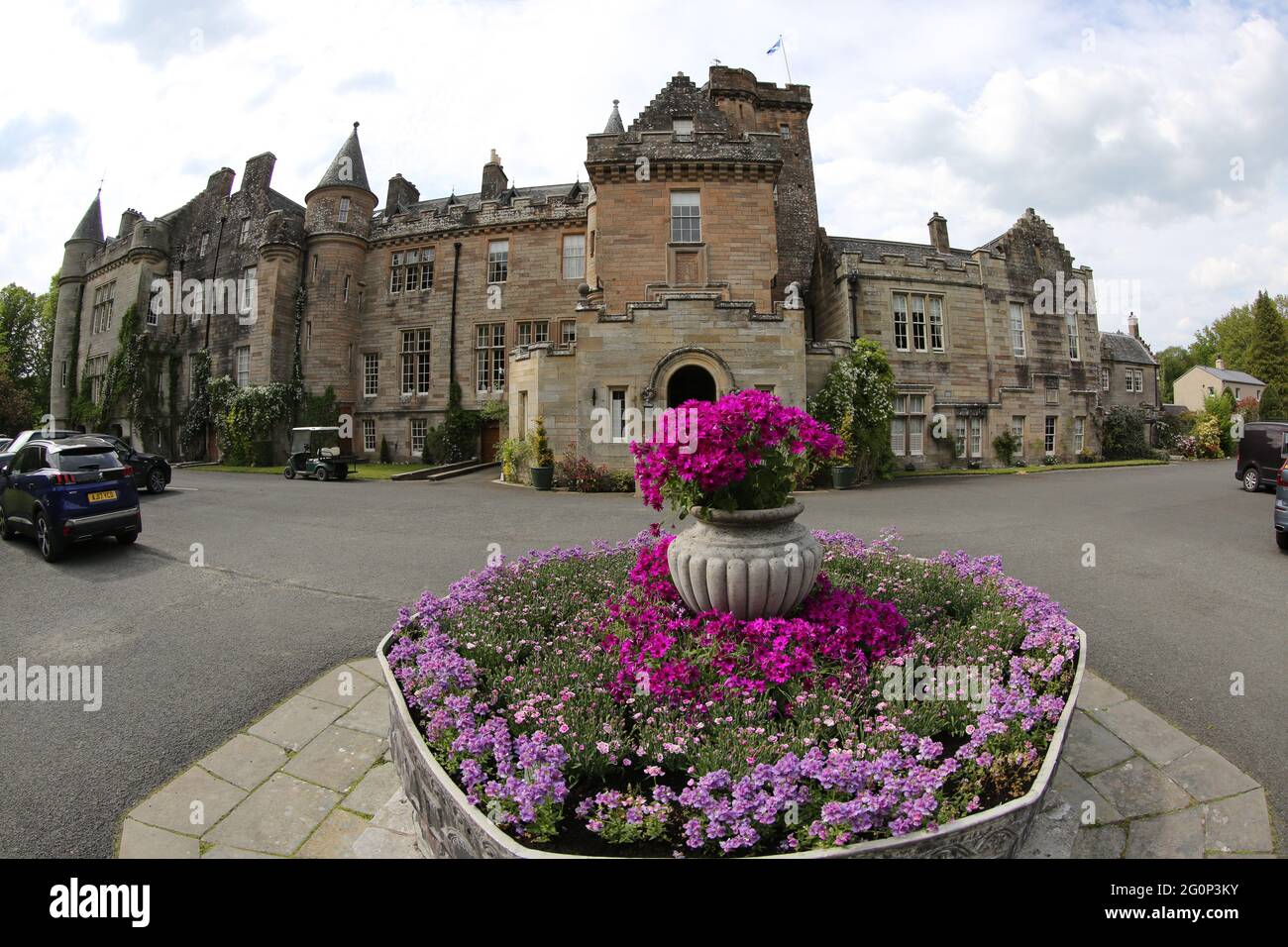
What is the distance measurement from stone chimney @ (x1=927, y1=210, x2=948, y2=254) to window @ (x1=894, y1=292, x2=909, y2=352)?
8.57 metres

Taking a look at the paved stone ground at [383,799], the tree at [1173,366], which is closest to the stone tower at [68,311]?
the paved stone ground at [383,799]

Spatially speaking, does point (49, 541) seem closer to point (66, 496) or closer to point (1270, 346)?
point (66, 496)

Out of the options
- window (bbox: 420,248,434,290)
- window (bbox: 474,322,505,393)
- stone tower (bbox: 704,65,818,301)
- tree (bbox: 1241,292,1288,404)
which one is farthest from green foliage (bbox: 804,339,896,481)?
tree (bbox: 1241,292,1288,404)

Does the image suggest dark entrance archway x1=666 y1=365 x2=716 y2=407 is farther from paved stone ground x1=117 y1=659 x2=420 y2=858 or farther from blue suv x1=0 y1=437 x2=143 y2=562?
paved stone ground x1=117 y1=659 x2=420 y2=858

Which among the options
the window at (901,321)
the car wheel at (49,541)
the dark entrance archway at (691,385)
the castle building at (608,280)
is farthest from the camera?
the window at (901,321)

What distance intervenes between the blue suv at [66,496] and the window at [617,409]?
12.1 metres

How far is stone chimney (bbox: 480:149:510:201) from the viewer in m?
35.9

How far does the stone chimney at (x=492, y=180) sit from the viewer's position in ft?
118

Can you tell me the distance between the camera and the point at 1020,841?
2.95 meters

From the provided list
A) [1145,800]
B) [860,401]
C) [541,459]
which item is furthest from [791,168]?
[1145,800]

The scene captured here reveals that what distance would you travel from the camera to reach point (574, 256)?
104ft

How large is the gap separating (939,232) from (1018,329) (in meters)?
7.37

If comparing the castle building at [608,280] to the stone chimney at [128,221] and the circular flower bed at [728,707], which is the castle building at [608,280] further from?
the circular flower bed at [728,707]

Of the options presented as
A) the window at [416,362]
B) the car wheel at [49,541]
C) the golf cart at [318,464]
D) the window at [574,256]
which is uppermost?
the window at [574,256]
